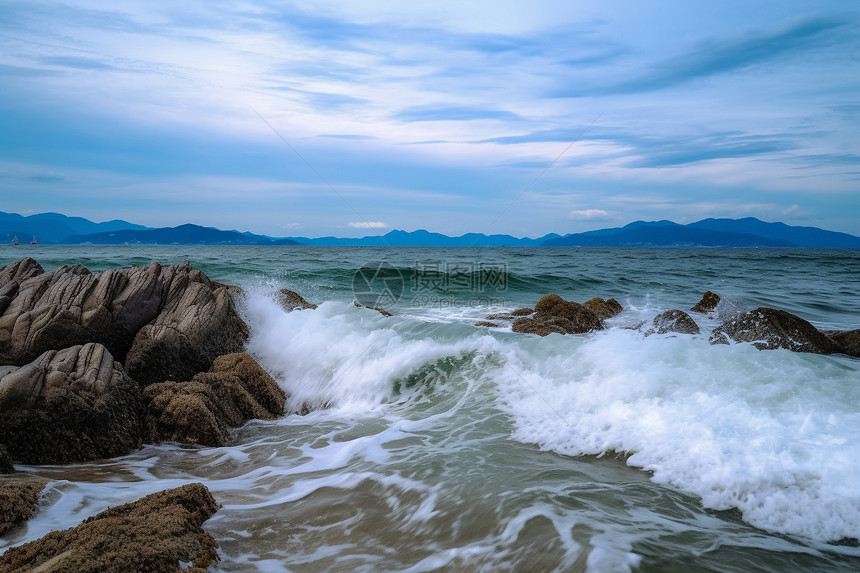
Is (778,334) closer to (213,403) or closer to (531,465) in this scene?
(531,465)

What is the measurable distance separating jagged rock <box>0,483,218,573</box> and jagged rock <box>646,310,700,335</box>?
938 centimetres

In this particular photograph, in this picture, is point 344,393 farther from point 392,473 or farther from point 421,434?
point 392,473

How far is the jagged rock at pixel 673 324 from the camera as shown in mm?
10969

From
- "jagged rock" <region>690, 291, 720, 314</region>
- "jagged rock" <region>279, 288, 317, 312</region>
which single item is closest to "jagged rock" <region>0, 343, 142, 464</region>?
"jagged rock" <region>279, 288, 317, 312</region>

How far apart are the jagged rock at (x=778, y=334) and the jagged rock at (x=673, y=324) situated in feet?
3.54

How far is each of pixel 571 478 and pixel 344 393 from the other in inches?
174

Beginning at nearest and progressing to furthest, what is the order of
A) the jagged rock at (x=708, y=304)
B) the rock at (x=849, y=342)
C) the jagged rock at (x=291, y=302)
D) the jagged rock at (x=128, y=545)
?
the jagged rock at (x=128, y=545) < the rock at (x=849, y=342) < the jagged rock at (x=291, y=302) < the jagged rock at (x=708, y=304)

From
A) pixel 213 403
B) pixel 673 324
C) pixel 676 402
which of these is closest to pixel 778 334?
pixel 673 324

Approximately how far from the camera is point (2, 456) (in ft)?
15.8

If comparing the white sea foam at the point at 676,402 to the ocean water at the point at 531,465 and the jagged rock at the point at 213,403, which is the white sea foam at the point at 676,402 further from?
the jagged rock at the point at 213,403

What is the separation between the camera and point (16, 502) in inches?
149

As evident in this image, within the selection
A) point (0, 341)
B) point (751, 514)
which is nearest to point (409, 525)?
point (751, 514)

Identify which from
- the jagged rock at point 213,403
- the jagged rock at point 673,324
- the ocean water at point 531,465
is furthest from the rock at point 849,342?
the jagged rock at point 213,403

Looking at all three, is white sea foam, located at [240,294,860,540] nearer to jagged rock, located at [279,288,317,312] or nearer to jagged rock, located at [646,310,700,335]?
jagged rock, located at [279,288,317,312]
